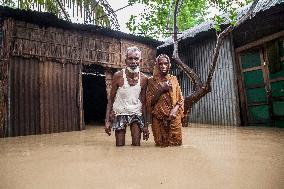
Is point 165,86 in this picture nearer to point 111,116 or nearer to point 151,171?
point 111,116

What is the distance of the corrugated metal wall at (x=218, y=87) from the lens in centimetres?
841

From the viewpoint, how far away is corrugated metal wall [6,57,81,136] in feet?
24.2

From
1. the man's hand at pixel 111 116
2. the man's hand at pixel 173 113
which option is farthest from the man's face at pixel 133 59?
the man's hand at pixel 173 113

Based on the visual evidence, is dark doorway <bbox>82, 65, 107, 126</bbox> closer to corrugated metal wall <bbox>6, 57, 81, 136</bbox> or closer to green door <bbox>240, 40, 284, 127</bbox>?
corrugated metal wall <bbox>6, 57, 81, 136</bbox>

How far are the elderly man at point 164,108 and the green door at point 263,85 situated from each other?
14.8 ft

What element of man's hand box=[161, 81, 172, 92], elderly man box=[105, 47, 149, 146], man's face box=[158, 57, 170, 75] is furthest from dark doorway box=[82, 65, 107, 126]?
man's hand box=[161, 81, 172, 92]

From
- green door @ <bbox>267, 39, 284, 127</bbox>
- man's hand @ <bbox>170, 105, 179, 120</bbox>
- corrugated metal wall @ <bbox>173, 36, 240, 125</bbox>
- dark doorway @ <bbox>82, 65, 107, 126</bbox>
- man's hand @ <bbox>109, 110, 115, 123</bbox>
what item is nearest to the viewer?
man's hand @ <bbox>170, 105, 179, 120</bbox>

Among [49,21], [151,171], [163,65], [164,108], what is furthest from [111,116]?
[49,21]

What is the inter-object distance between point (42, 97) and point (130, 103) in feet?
15.4

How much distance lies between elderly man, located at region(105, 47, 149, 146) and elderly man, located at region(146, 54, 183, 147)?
17 centimetres

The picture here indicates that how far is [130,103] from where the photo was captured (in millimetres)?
4113

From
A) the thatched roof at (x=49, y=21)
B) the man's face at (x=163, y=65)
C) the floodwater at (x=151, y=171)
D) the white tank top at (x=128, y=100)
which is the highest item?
the thatched roof at (x=49, y=21)

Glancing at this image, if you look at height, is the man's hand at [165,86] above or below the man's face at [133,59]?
below

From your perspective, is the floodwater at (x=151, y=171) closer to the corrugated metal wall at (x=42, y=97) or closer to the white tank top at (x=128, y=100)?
the white tank top at (x=128, y=100)
